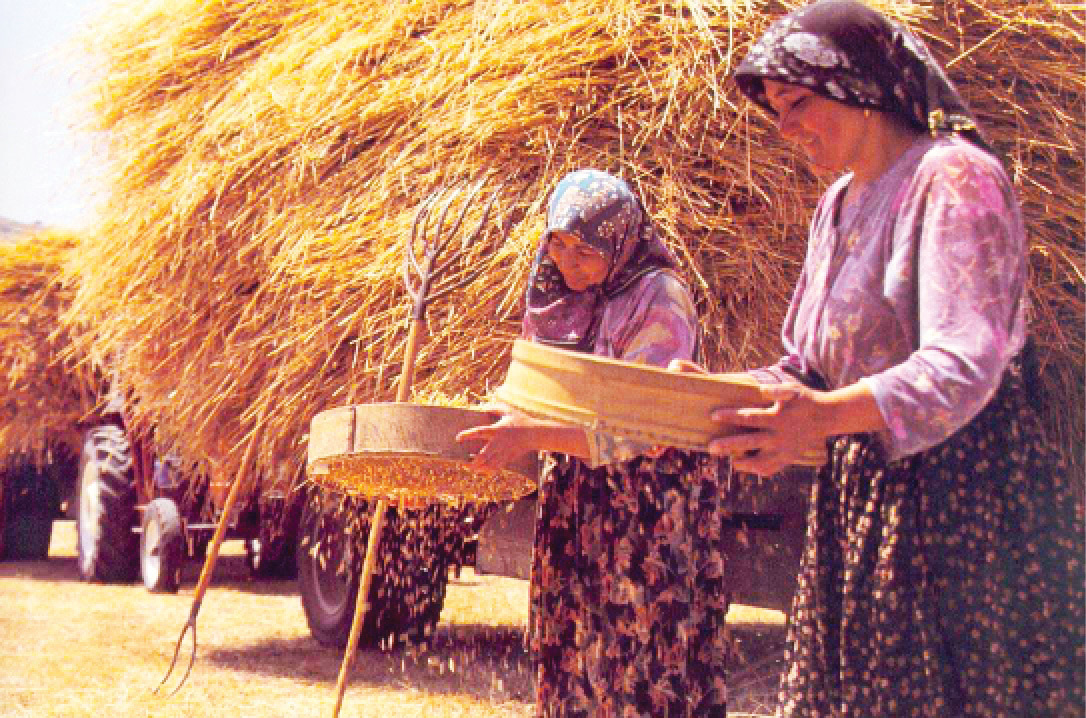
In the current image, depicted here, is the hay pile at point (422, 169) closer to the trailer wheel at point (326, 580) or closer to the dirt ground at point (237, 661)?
the trailer wheel at point (326, 580)

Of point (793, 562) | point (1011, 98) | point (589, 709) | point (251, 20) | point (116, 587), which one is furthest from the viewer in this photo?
point (116, 587)

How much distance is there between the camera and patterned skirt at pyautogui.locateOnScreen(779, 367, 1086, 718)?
1260 mm

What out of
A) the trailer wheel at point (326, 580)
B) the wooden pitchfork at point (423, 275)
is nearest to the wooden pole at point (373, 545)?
the wooden pitchfork at point (423, 275)

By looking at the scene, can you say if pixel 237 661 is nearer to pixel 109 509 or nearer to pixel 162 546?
pixel 162 546

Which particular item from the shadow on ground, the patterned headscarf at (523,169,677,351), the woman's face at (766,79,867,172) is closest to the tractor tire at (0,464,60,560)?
the shadow on ground

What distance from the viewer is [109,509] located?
717 centimetres

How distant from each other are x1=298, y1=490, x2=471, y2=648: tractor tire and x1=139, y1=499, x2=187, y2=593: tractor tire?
1.55 metres

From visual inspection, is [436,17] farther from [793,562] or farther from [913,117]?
[913,117]

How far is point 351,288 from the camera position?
12.5 ft

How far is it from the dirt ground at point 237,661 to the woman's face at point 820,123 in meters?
2.72

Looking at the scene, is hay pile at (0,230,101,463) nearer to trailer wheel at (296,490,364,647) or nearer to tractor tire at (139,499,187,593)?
tractor tire at (139,499,187,593)

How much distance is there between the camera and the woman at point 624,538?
2344 mm

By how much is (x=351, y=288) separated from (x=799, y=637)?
8.44 ft

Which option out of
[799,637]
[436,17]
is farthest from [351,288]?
[799,637]
